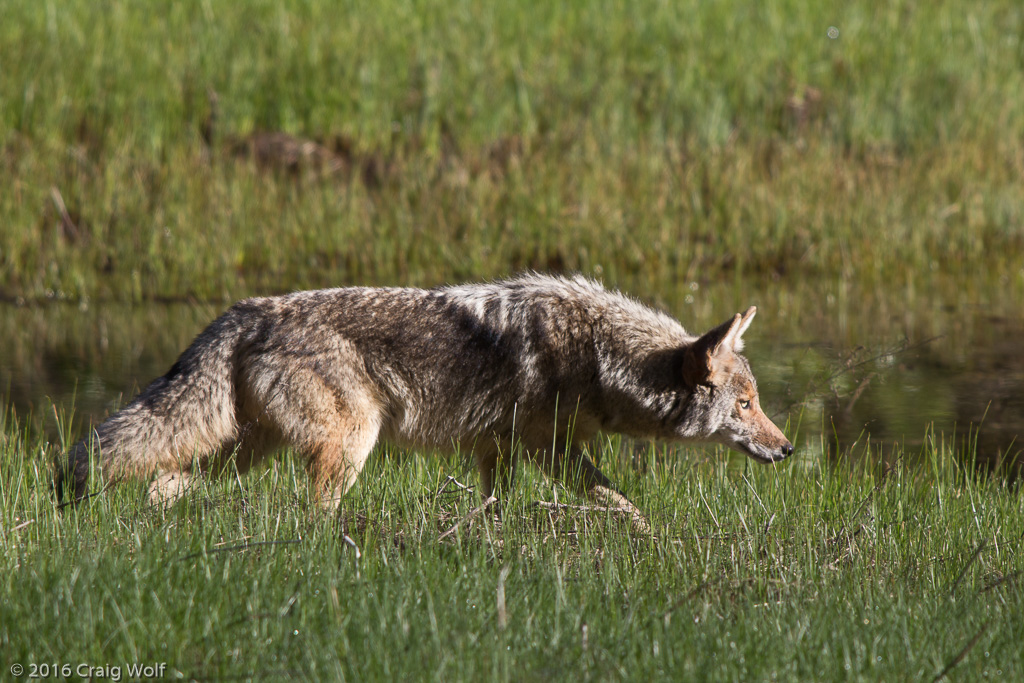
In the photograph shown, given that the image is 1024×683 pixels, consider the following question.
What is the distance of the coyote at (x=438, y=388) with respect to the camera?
5566 millimetres

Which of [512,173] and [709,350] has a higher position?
[709,350]

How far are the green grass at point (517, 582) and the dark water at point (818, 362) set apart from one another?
1581mm

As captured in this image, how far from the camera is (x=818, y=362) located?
9250mm

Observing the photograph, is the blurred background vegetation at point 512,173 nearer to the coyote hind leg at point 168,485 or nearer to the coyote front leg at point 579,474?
the coyote front leg at point 579,474

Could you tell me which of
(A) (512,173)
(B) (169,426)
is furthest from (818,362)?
(B) (169,426)

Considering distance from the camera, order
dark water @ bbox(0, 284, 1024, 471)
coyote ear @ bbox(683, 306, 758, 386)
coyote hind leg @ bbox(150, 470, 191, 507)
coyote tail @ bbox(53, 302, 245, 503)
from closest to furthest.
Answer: coyote hind leg @ bbox(150, 470, 191, 507) → coyote tail @ bbox(53, 302, 245, 503) → coyote ear @ bbox(683, 306, 758, 386) → dark water @ bbox(0, 284, 1024, 471)

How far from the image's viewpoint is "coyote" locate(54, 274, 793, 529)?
557 cm

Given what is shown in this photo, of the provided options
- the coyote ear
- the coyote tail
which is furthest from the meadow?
the coyote ear

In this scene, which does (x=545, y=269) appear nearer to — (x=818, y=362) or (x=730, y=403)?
(x=818, y=362)

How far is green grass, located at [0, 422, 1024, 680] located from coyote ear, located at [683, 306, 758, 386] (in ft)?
1.90

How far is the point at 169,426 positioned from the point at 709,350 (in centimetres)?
271

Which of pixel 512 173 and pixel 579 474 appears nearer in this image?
pixel 579 474

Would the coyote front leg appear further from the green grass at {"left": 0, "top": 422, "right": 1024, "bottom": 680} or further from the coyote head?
the coyote head

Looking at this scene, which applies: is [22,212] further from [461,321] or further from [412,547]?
[412,547]
